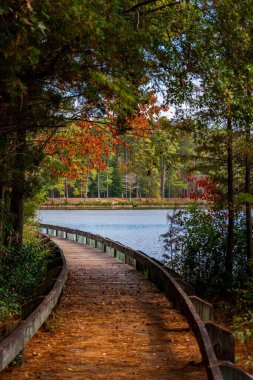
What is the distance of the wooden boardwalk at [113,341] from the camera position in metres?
6.65

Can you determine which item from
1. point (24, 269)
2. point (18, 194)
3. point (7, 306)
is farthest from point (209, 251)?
point (7, 306)

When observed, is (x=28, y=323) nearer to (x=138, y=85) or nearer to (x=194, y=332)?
(x=194, y=332)

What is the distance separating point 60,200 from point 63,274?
103 m

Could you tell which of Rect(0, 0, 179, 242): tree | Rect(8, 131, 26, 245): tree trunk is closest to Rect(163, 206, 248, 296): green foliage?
Rect(8, 131, 26, 245): tree trunk

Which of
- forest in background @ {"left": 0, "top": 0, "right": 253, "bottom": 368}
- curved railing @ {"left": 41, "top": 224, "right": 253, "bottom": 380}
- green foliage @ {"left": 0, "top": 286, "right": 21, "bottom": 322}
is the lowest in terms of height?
green foliage @ {"left": 0, "top": 286, "right": 21, "bottom": 322}

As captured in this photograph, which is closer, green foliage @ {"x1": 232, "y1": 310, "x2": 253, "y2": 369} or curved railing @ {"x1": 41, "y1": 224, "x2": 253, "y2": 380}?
curved railing @ {"x1": 41, "y1": 224, "x2": 253, "y2": 380}

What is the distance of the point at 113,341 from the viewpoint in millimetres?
8250

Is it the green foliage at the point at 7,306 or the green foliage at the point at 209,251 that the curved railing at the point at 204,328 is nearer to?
the green foliage at the point at 7,306

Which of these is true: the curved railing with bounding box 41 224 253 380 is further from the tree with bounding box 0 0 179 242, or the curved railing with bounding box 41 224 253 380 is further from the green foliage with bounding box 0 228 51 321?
the tree with bounding box 0 0 179 242

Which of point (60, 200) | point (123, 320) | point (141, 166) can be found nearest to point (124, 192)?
point (60, 200)

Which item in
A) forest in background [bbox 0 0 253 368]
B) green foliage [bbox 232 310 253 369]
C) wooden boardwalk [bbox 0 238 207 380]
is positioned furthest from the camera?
forest in background [bbox 0 0 253 368]

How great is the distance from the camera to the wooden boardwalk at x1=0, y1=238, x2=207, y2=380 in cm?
665

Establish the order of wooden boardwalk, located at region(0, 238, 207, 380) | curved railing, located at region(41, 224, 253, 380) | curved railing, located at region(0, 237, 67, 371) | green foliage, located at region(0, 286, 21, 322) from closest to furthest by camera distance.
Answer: curved railing, located at region(41, 224, 253, 380), curved railing, located at region(0, 237, 67, 371), wooden boardwalk, located at region(0, 238, 207, 380), green foliage, located at region(0, 286, 21, 322)

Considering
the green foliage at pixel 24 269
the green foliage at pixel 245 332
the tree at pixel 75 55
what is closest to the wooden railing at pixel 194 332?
the green foliage at pixel 245 332
